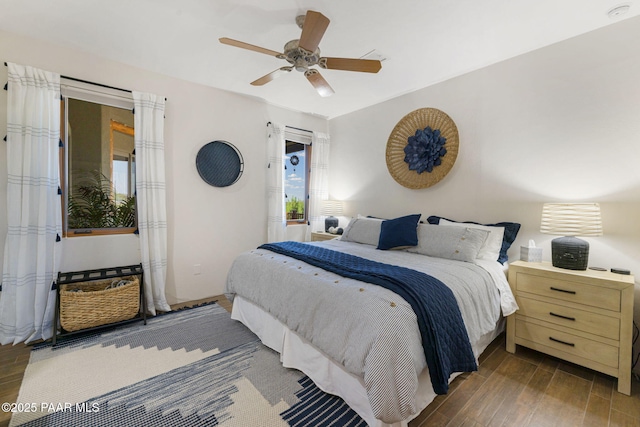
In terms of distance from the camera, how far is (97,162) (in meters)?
2.75

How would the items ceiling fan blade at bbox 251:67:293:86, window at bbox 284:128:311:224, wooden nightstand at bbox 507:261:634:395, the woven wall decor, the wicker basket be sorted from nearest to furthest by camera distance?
wooden nightstand at bbox 507:261:634:395
ceiling fan blade at bbox 251:67:293:86
the wicker basket
the woven wall decor
window at bbox 284:128:311:224

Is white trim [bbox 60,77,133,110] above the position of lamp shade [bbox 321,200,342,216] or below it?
above

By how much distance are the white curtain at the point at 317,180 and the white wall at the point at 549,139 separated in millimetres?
1354

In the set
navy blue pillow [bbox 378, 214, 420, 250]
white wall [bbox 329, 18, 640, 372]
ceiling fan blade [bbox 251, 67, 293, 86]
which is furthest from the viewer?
navy blue pillow [bbox 378, 214, 420, 250]

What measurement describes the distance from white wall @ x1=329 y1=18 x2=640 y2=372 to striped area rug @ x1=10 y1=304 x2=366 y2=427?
2.33m

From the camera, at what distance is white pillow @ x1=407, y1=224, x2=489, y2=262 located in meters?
2.33

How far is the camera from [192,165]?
10.6ft

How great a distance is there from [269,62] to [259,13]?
69cm

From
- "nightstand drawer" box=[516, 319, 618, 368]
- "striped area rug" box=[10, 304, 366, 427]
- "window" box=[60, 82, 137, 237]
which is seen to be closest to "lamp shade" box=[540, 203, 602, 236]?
"nightstand drawer" box=[516, 319, 618, 368]

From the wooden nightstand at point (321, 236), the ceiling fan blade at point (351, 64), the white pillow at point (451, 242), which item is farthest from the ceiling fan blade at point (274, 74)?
the wooden nightstand at point (321, 236)

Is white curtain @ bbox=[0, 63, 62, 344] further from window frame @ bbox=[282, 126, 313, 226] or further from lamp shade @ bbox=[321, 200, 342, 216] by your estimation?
lamp shade @ bbox=[321, 200, 342, 216]

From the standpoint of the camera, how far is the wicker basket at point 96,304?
2293mm

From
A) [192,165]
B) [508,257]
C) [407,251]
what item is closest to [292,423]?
[407,251]

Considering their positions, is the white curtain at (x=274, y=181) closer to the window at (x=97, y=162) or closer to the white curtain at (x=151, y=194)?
the white curtain at (x=151, y=194)
